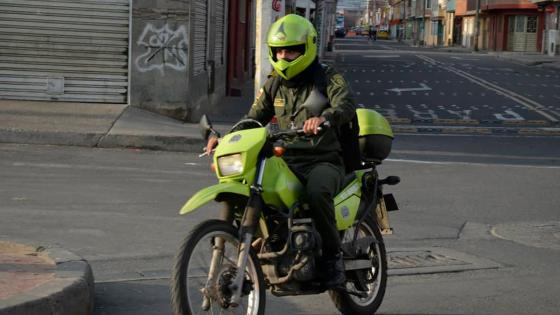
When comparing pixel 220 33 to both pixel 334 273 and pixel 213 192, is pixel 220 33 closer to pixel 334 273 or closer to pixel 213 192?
pixel 334 273

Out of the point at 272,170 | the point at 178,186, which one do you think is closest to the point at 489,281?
the point at 272,170

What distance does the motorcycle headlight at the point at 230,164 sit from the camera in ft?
16.7

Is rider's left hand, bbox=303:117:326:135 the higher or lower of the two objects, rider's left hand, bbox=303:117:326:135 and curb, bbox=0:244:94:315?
the higher

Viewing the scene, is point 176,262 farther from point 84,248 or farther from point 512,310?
point 84,248

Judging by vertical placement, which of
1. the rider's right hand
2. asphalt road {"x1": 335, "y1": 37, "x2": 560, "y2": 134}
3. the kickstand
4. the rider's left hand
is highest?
the rider's left hand

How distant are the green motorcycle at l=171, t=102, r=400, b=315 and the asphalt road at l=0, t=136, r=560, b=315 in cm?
55

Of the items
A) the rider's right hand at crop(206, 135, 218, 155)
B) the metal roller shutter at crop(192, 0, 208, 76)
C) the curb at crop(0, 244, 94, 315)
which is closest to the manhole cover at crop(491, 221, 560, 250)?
the rider's right hand at crop(206, 135, 218, 155)

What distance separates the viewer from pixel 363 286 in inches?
244

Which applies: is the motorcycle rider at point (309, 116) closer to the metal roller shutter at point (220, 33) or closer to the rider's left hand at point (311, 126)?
the rider's left hand at point (311, 126)

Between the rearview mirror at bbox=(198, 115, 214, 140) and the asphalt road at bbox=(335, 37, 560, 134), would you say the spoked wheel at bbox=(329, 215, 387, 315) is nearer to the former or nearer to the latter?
the rearview mirror at bbox=(198, 115, 214, 140)

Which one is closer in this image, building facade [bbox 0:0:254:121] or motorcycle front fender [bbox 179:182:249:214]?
motorcycle front fender [bbox 179:182:249:214]

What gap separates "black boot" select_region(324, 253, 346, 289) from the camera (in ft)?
18.5

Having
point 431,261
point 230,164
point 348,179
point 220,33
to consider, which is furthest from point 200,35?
point 230,164

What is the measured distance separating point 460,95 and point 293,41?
78.5ft
